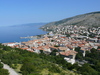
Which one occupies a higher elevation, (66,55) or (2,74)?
(2,74)

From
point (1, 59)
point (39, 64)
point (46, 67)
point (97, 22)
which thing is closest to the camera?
point (46, 67)

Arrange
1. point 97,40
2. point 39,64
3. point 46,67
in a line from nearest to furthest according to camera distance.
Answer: point 46,67 → point 39,64 → point 97,40

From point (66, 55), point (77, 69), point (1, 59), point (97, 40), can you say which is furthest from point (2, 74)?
point (97, 40)

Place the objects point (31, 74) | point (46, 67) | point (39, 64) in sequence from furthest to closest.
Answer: point (39, 64), point (46, 67), point (31, 74)

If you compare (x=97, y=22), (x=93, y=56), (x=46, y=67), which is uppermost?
(x=97, y=22)

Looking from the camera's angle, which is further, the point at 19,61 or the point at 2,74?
the point at 19,61

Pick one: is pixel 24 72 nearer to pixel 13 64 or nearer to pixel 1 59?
pixel 13 64

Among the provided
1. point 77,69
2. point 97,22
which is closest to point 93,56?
point 77,69

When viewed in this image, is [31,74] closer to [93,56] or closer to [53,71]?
[53,71]

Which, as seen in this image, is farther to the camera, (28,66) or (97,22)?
(97,22)
